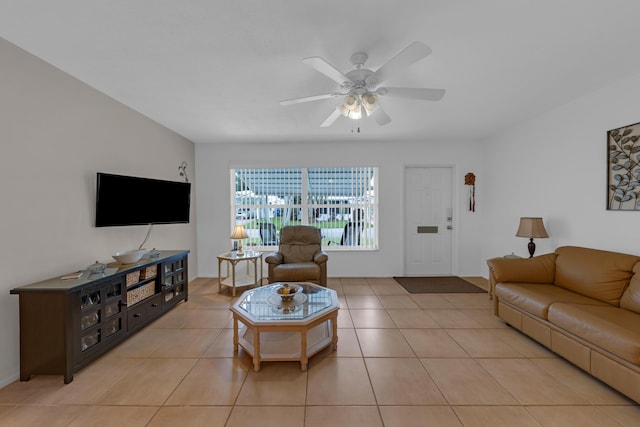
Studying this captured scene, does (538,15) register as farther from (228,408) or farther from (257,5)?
(228,408)

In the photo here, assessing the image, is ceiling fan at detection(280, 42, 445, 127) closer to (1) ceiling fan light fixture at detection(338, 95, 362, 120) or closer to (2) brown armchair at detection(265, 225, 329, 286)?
(1) ceiling fan light fixture at detection(338, 95, 362, 120)

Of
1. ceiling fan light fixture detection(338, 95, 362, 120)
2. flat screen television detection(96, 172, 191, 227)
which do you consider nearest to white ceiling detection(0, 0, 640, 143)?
ceiling fan light fixture detection(338, 95, 362, 120)

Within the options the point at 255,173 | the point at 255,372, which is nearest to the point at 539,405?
the point at 255,372

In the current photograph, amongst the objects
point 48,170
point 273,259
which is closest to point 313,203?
point 273,259

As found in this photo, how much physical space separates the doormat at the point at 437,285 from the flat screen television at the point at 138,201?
362 centimetres

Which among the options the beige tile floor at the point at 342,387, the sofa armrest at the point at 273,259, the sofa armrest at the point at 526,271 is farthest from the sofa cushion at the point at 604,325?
the sofa armrest at the point at 273,259

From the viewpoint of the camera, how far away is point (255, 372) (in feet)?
6.78

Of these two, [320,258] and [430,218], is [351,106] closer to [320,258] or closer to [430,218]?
[320,258]

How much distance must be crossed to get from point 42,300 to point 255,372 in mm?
1651

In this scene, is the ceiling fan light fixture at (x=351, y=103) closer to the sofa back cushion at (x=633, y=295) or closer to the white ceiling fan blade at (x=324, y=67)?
the white ceiling fan blade at (x=324, y=67)

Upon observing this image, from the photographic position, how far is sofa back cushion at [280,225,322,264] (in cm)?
425

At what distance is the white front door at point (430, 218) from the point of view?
481 cm

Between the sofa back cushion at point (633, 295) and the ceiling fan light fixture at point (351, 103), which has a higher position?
the ceiling fan light fixture at point (351, 103)

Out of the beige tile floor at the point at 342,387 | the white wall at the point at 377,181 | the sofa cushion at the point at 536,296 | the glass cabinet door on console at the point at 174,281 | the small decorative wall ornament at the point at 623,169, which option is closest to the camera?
the beige tile floor at the point at 342,387
